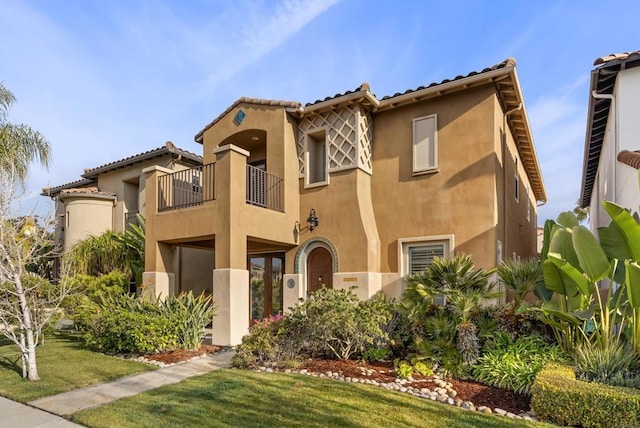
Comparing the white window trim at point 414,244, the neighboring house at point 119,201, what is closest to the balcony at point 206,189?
the neighboring house at point 119,201

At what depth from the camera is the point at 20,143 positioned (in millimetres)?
14445

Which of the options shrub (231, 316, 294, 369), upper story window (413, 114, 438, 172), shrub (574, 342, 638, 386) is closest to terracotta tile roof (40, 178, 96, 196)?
shrub (231, 316, 294, 369)

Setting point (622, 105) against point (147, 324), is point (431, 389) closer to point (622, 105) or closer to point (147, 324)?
point (147, 324)

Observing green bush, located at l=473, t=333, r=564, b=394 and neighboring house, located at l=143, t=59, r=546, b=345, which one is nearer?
green bush, located at l=473, t=333, r=564, b=394

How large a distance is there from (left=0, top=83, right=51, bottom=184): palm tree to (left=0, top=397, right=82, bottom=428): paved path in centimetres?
901

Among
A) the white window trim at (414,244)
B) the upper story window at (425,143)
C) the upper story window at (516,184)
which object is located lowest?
the white window trim at (414,244)

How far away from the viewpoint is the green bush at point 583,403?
575 cm

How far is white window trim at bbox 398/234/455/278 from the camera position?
1222 cm

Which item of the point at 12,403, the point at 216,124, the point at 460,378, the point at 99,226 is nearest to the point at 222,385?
the point at 12,403

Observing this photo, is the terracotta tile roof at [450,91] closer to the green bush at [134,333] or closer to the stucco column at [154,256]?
the stucco column at [154,256]

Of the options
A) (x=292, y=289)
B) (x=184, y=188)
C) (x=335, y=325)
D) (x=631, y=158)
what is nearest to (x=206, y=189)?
(x=184, y=188)

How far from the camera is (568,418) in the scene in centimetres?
608

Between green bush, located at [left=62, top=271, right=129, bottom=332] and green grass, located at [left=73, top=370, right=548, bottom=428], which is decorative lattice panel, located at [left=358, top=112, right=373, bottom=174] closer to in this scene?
green grass, located at [left=73, top=370, right=548, bottom=428]

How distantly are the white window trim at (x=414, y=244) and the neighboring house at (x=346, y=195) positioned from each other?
37 mm
